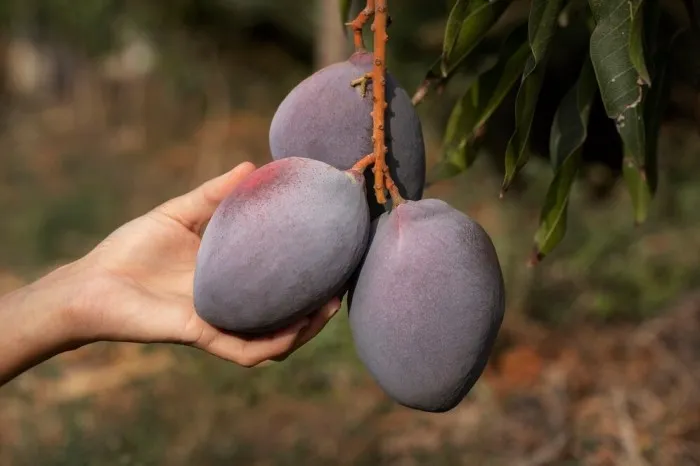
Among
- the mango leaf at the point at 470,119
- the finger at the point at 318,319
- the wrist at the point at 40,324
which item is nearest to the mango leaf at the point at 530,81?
the mango leaf at the point at 470,119

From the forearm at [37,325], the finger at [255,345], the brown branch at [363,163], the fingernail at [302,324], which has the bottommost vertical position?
the forearm at [37,325]

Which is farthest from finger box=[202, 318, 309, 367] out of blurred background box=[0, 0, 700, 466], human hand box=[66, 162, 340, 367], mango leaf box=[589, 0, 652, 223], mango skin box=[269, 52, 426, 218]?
blurred background box=[0, 0, 700, 466]

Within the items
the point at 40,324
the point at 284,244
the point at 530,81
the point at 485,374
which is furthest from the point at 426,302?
the point at 485,374

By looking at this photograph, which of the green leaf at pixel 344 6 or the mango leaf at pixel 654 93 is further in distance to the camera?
the green leaf at pixel 344 6

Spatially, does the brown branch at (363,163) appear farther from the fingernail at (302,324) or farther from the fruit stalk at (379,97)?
the fingernail at (302,324)

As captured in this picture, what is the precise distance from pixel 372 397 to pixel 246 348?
148cm

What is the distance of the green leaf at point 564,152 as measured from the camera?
3.07ft

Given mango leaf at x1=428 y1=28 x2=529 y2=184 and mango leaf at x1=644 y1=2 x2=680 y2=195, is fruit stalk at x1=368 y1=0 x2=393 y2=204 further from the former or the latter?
mango leaf at x1=644 y1=2 x2=680 y2=195

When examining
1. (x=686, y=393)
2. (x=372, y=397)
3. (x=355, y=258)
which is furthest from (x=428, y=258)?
(x=372, y=397)

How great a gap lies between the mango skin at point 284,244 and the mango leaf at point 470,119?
0.93ft

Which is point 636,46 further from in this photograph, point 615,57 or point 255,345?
point 255,345

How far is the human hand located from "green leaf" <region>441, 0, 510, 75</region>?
0.27 meters

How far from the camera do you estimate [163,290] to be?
105 centimetres

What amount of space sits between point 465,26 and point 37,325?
2.08 feet
